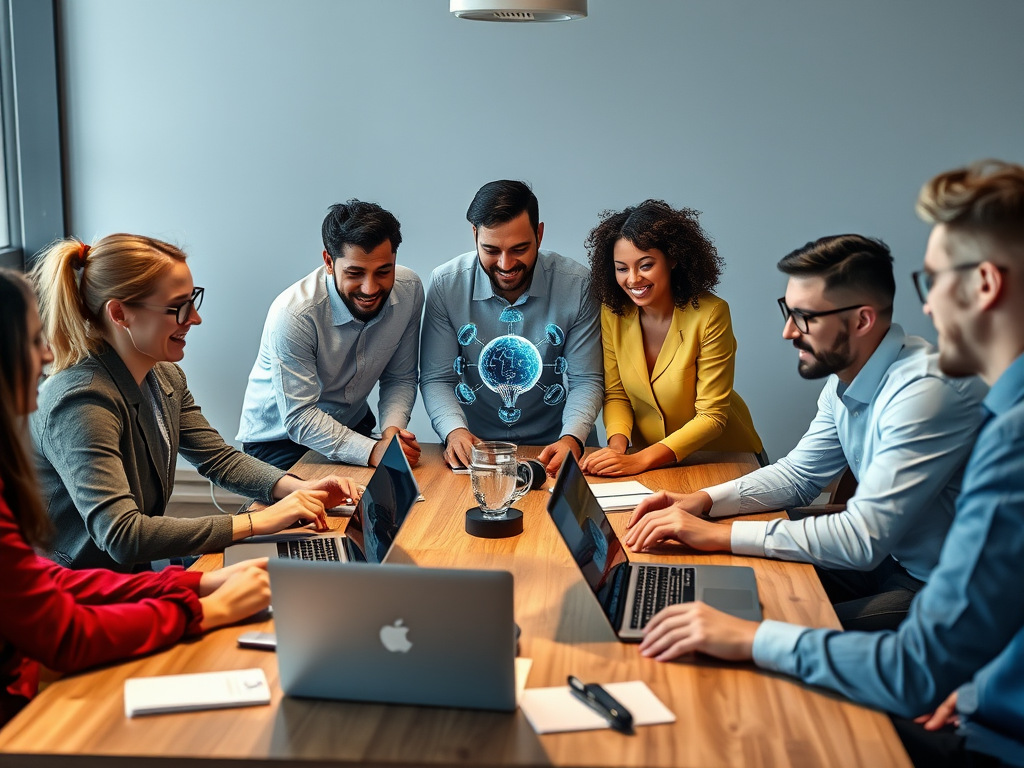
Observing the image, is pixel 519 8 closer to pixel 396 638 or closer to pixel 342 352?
pixel 342 352

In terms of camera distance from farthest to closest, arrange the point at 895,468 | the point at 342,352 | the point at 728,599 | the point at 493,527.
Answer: the point at 342,352 < the point at 493,527 < the point at 895,468 < the point at 728,599

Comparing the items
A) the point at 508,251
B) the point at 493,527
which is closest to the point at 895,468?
the point at 493,527

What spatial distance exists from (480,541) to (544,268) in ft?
3.95

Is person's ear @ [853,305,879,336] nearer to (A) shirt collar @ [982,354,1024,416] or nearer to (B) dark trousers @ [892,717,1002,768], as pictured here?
(A) shirt collar @ [982,354,1024,416]

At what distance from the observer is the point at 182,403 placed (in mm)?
2445

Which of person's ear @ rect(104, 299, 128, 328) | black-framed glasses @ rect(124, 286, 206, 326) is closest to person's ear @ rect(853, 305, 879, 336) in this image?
black-framed glasses @ rect(124, 286, 206, 326)

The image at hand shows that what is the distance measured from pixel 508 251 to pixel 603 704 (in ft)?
5.64

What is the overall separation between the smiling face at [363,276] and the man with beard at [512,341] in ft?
0.70

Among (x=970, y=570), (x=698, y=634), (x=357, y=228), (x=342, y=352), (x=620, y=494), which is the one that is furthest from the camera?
(x=342, y=352)

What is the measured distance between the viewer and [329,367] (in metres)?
2.92

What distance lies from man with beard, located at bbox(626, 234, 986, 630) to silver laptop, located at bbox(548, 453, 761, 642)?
12 centimetres

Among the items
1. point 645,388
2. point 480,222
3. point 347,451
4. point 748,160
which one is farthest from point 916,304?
point 347,451

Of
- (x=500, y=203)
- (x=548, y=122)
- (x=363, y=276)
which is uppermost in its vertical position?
(x=548, y=122)

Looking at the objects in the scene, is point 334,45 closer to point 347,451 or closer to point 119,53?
point 119,53
